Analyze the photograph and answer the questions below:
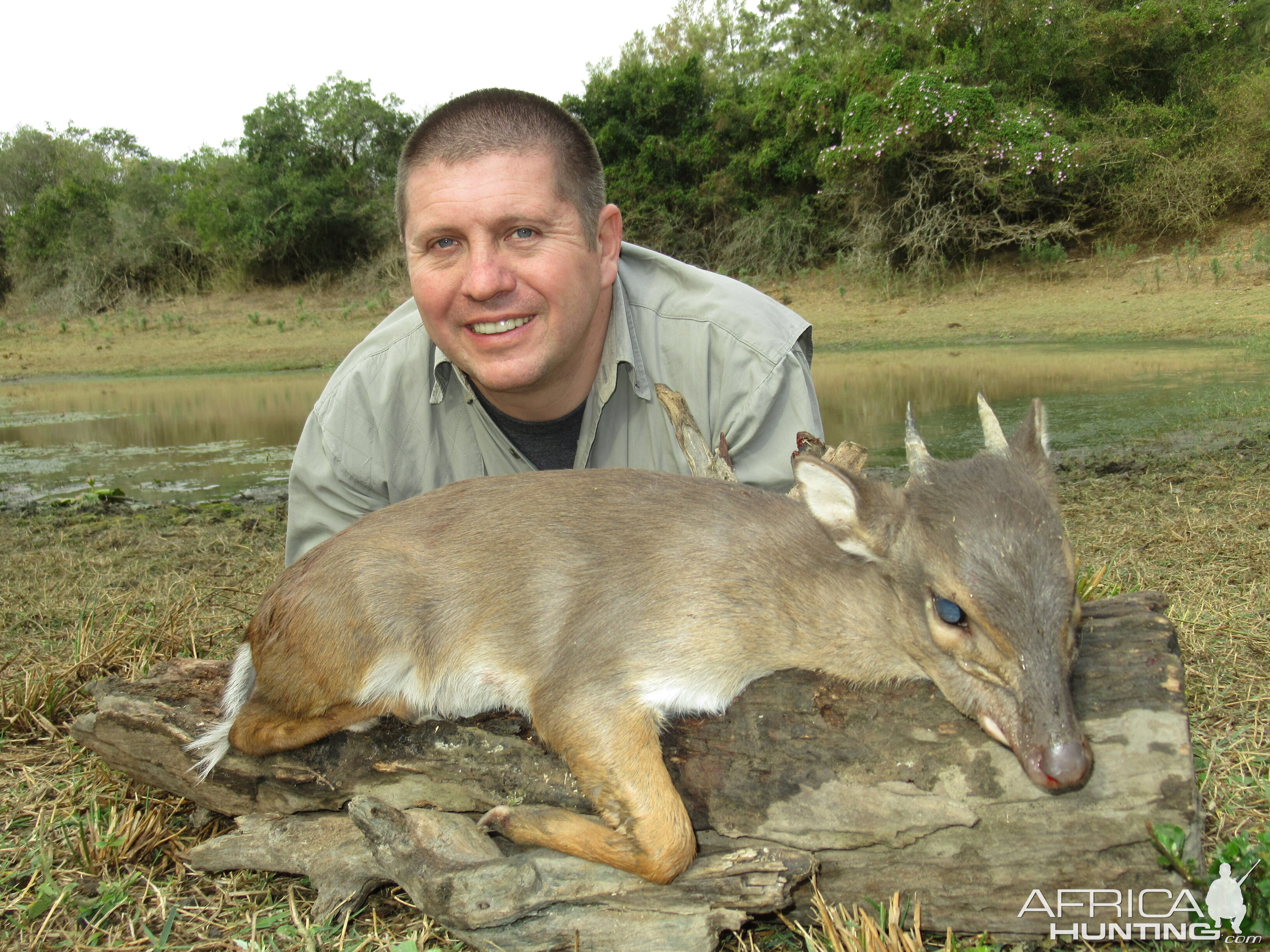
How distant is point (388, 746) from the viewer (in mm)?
3572

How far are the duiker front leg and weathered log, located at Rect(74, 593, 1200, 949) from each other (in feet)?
0.35

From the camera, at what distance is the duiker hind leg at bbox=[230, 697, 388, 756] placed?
11.9 feet

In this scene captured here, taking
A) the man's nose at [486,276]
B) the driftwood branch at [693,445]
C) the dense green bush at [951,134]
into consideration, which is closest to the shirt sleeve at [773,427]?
the driftwood branch at [693,445]

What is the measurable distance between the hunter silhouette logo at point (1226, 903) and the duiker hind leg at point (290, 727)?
2806mm

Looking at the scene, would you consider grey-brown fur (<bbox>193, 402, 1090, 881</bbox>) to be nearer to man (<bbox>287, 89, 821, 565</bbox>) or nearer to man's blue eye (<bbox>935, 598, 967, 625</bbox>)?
man's blue eye (<bbox>935, 598, 967, 625</bbox>)

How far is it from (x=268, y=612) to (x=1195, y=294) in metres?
17.0

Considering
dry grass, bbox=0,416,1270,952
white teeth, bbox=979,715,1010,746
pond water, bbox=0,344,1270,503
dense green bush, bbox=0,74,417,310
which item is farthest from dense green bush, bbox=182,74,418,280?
white teeth, bbox=979,715,1010,746

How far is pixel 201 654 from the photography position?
532 centimetres

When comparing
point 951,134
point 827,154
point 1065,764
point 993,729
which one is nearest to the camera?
point 1065,764

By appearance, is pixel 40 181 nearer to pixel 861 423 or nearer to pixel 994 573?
pixel 861 423

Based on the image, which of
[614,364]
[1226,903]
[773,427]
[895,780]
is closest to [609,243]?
[614,364]

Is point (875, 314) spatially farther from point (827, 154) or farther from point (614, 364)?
point (614, 364)

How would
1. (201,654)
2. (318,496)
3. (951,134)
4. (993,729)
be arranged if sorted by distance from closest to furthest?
(993,729), (201,654), (318,496), (951,134)

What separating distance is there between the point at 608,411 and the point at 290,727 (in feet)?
8.90
